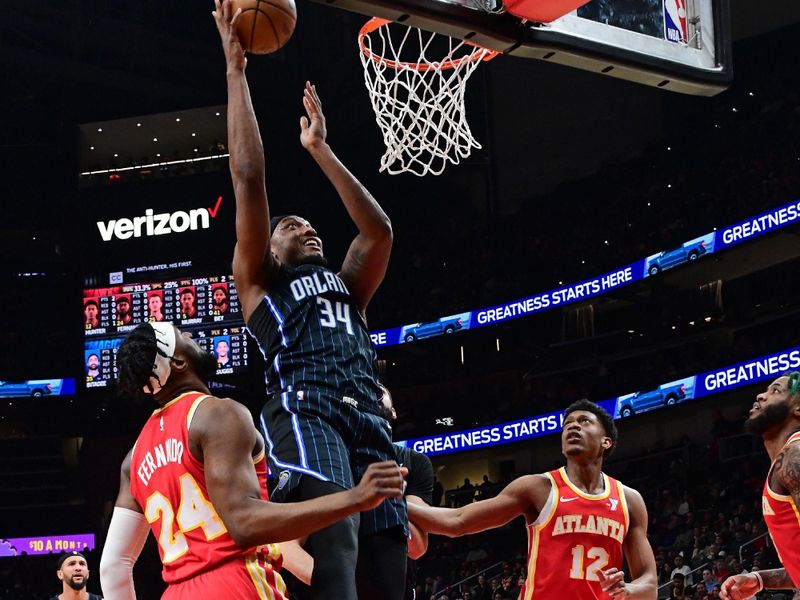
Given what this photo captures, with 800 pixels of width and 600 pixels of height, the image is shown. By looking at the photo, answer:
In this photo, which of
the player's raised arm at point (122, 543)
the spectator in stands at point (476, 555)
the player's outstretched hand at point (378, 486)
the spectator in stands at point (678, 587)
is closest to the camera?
the player's outstretched hand at point (378, 486)

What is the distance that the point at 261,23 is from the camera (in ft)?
12.8

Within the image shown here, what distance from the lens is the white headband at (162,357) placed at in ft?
11.1

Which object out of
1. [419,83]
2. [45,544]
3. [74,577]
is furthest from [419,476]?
[45,544]

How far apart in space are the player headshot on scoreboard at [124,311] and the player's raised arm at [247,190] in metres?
17.7

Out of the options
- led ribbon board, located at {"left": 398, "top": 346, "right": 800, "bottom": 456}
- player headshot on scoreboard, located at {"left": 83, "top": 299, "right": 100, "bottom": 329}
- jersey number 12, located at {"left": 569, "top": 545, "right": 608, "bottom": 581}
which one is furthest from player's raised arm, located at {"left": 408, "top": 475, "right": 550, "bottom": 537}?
player headshot on scoreboard, located at {"left": 83, "top": 299, "right": 100, "bottom": 329}

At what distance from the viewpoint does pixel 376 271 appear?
397cm

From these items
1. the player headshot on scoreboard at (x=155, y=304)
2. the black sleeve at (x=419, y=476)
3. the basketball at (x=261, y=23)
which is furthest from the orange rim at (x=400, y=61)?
the player headshot on scoreboard at (x=155, y=304)

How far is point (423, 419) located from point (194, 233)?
20.7 feet

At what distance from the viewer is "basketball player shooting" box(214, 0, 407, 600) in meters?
3.36

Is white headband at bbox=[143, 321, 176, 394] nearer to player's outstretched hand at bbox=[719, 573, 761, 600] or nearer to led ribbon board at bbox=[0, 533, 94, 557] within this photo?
player's outstretched hand at bbox=[719, 573, 761, 600]

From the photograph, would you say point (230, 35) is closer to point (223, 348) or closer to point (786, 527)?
point (786, 527)

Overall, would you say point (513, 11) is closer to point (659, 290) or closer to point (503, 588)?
point (503, 588)

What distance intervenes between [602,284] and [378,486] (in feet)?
64.2

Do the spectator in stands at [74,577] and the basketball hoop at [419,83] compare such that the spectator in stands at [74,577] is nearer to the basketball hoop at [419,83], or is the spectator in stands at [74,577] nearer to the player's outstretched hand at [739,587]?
the basketball hoop at [419,83]
